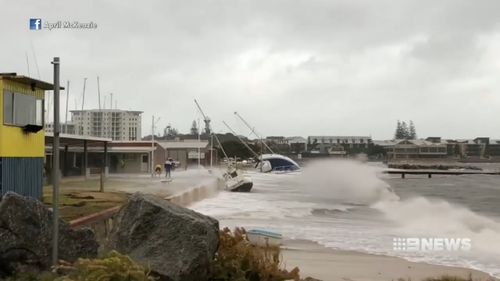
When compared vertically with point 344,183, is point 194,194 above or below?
above

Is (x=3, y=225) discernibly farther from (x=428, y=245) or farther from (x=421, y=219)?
(x=421, y=219)

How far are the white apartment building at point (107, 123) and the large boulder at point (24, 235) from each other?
279 ft

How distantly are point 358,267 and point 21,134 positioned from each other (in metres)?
10.3

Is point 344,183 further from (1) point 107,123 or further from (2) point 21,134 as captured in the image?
(1) point 107,123

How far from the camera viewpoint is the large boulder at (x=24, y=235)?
7969 mm

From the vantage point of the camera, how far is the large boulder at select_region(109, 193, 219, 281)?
24.0 feet

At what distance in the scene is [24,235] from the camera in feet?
26.5

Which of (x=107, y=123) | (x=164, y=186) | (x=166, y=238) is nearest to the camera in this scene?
(x=166, y=238)

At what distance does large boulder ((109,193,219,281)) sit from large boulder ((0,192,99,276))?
94cm

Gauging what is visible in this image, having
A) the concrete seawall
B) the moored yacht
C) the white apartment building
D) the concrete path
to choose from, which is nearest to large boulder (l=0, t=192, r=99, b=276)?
the concrete seawall

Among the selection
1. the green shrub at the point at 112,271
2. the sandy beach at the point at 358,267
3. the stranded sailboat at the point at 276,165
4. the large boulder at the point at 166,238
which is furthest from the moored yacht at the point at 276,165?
the green shrub at the point at 112,271

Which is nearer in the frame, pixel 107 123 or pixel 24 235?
pixel 24 235

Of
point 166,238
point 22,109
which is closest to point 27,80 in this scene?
point 22,109

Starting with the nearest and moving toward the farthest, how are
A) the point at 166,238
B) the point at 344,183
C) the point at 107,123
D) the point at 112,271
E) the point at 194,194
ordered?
the point at 112,271
the point at 166,238
the point at 194,194
the point at 344,183
the point at 107,123
